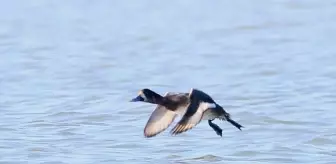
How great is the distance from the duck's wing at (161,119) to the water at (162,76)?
26cm

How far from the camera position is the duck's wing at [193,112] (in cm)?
876

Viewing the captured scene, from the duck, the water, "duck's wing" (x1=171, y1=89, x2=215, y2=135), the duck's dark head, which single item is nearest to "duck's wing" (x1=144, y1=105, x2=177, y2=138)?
the duck

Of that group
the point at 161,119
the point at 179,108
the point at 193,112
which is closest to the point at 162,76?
the point at 161,119

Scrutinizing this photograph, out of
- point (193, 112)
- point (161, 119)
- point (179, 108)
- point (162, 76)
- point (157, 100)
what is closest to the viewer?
point (193, 112)

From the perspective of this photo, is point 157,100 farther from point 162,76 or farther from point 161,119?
point 162,76

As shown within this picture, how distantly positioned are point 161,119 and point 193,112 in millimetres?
781

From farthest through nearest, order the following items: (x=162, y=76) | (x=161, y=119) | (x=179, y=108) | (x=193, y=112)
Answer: (x=162, y=76) < (x=161, y=119) < (x=179, y=108) < (x=193, y=112)

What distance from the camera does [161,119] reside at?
9.61 metres

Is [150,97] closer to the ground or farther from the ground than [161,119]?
farther from the ground

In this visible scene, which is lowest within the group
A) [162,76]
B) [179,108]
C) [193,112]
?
[193,112]

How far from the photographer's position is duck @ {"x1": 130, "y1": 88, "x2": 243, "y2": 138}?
8.97 m

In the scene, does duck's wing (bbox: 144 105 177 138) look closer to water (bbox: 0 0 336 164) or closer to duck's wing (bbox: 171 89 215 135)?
water (bbox: 0 0 336 164)

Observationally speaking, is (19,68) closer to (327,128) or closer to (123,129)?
(123,129)

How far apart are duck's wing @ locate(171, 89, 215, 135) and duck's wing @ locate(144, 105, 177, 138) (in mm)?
482
